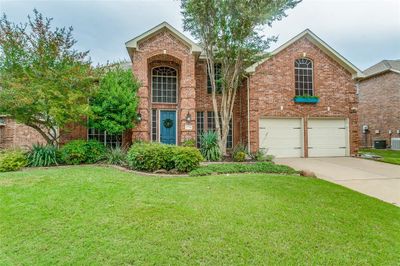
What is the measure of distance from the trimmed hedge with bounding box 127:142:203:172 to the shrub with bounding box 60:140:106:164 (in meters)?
2.71

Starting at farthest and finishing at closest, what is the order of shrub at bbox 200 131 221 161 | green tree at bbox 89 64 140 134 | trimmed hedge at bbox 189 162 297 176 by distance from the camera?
shrub at bbox 200 131 221 161, green tree at bbox 89 64 140 134, trimmed hedge at bbox 189 162 297 176

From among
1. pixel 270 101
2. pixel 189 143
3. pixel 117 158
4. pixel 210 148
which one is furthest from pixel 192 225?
pixel 270 101

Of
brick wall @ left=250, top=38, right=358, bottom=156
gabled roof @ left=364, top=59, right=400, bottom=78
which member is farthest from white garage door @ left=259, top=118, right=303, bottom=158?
gabled roof @ left=364, top=59, right=400, bottom=78

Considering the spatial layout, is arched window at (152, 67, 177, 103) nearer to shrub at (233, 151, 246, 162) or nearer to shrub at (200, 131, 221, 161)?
shrub at (200, 131, 221, 161)

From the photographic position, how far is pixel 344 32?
43.4 ft

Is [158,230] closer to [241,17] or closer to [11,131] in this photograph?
[241,17]

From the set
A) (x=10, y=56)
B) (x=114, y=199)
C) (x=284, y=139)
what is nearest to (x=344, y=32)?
(x=284, y=139)

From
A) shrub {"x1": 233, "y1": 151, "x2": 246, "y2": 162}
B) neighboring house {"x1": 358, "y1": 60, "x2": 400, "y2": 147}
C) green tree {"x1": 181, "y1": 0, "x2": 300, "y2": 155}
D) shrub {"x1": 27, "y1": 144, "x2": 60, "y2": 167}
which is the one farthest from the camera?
neighboring house {"x1": 358, "y1": 60, "x2": 400, "y2": 147}

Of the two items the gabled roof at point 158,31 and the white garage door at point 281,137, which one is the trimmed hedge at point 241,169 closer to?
the white garage door at point 281,137

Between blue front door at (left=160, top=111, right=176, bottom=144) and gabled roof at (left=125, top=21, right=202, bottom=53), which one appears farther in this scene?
blue front door at (left=160, top=111, right=176, bottom=144)

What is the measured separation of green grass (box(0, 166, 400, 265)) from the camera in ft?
10.2

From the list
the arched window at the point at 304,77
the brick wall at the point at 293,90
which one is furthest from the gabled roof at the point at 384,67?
the arched window at the point at 304,77

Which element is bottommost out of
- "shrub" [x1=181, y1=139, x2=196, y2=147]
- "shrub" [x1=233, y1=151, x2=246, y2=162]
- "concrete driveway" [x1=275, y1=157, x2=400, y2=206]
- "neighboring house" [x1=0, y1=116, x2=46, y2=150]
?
"concrete driveway" [x1=275, y1=157, x2=400, y2=206]

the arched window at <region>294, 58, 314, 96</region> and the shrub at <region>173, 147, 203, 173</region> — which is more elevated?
the arched window at <region>294, 58, 314, 96</region>
